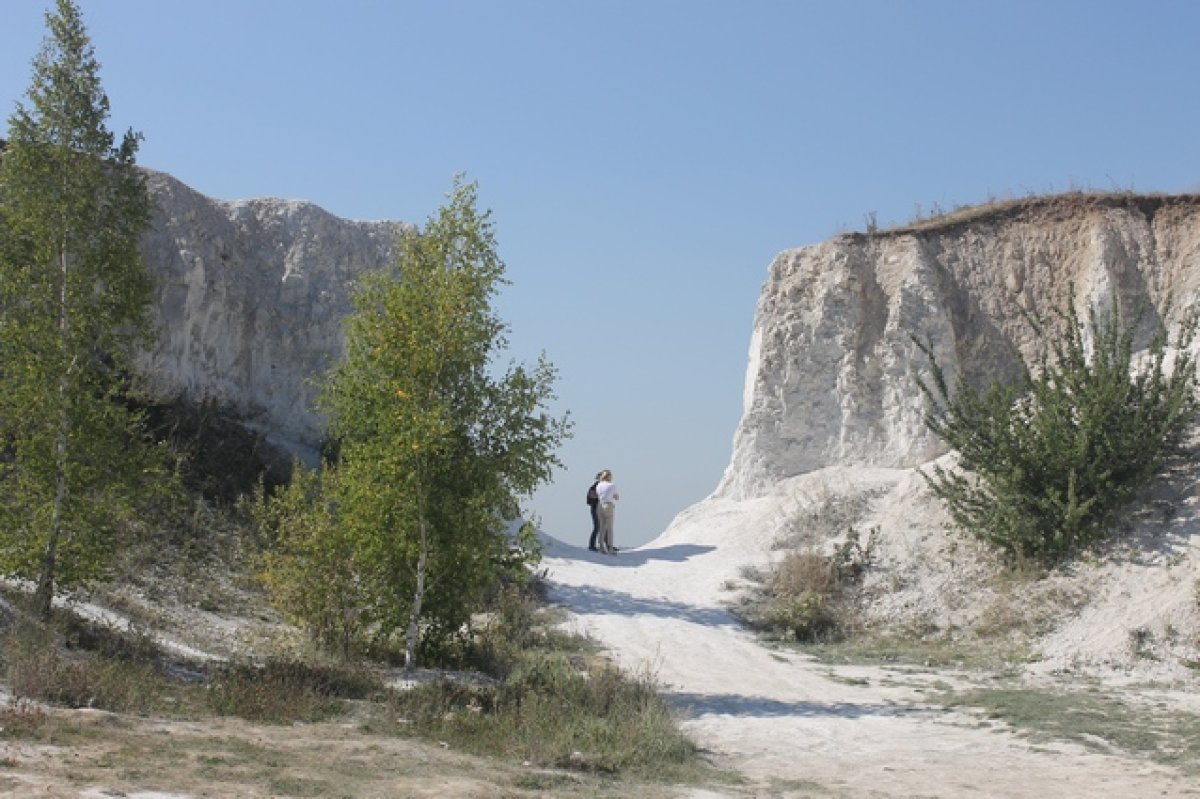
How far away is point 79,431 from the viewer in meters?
12.5

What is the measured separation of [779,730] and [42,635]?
711 cm

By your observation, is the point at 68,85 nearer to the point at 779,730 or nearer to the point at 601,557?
the point at 779,730

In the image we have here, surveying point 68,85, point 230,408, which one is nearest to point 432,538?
point 68,85

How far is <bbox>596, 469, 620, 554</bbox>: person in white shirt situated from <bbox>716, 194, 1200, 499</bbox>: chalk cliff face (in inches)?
161

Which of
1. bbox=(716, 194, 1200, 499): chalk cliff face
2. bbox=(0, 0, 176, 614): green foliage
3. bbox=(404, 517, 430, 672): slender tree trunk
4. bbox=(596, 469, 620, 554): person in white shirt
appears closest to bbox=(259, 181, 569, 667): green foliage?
bbox=(404, 517, 430, 672): slender tree trunk

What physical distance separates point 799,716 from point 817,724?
47 centimetres

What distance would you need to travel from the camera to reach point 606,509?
2527 centimetres

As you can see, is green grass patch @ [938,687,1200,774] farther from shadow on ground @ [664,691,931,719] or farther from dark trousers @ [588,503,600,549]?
dark trousers @ [588,503,600,549]

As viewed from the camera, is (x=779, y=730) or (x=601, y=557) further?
(x=601, y=557)

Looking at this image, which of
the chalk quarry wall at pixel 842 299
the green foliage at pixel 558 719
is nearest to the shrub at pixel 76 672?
the green foliage at pixel 558 719

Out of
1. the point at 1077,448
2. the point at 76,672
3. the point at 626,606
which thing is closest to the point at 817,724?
the point at 76,672

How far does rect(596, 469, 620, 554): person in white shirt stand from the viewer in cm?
2516

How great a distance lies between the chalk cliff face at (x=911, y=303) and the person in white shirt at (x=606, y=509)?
4078 millimetres

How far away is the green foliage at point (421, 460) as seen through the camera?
1301 cm
